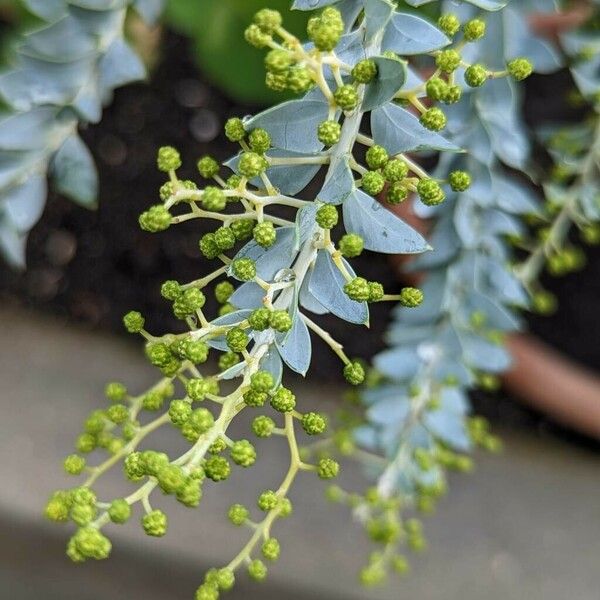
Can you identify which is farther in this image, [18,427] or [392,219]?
[18,427]

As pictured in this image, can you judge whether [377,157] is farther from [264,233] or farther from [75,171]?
[75,171]

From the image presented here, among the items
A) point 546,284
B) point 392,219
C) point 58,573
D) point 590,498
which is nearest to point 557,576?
point 590,498

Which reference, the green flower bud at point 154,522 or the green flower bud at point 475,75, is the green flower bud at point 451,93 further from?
the green flower bud at point 154,522

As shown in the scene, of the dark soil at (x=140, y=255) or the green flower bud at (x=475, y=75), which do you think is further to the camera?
the dark soil at (x=140, y=255)

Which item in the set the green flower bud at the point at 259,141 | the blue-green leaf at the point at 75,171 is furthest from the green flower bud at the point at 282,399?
the blue-green leaf at the point at 75,171

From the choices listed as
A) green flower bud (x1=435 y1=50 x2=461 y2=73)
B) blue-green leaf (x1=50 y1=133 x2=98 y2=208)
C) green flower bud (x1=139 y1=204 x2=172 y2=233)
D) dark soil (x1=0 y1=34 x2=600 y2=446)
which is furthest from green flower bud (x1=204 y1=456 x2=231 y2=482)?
dark soil (x1=0 y1=34 x2=600 y2=446)

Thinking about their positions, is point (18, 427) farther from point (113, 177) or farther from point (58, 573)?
point (113, 177)

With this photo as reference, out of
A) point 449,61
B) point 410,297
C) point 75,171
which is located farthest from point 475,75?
point 75,171
